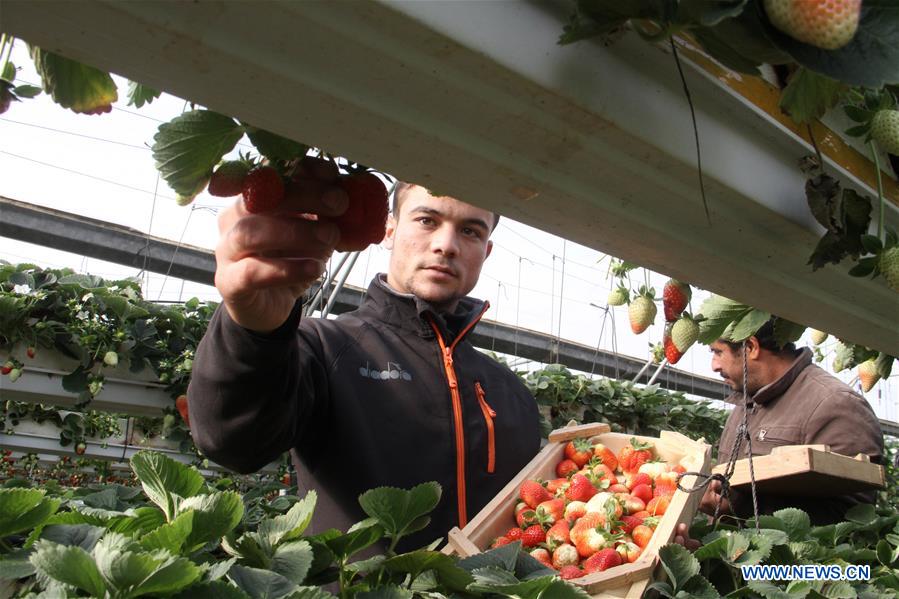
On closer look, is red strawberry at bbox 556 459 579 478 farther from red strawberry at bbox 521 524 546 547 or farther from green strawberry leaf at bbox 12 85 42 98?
green strawberry leaf at bbox 12 85 42 98

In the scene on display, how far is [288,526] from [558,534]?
2.23 ft

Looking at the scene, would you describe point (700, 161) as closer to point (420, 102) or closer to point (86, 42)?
point (420, 102)

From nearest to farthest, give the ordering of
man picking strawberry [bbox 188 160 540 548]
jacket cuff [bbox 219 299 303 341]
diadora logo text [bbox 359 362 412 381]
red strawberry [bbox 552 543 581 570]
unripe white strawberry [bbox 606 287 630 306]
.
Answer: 1. man picking strawberry [bbox 188 160 540 548]
2. jacket cuff [bbox 219 299 303 341]
3. red strawberry [bbox 552 543 581 570]
4. diadora logo text [bbox 359 362 412 381]
5. unripe white strawberry [bbox 606 287 630 306]

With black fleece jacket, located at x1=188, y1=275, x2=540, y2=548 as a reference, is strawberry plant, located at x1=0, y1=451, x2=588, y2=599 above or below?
below

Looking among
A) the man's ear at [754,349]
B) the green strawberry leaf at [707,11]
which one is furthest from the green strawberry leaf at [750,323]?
the man's ear at [754,349]

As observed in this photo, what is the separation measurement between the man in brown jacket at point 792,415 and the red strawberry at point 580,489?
0.64 m

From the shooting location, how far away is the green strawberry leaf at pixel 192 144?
23.3 inches

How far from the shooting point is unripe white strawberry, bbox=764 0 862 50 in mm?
458

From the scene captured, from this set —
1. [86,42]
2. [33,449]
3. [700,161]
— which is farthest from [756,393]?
[33,449]

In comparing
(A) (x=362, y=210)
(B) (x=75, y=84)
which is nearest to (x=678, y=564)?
(A) (x=362, y=210)

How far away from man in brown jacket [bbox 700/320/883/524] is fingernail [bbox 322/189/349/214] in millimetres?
1707

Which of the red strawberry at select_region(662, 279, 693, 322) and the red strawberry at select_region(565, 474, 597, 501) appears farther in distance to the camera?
the red strawberry at select_region(565, 474, 597, 501)

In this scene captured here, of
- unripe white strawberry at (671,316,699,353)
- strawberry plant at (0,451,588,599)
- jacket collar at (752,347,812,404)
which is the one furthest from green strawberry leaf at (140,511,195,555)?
Result: jacket collar at (752,347,812,404)

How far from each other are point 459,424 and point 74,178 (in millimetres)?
7298
